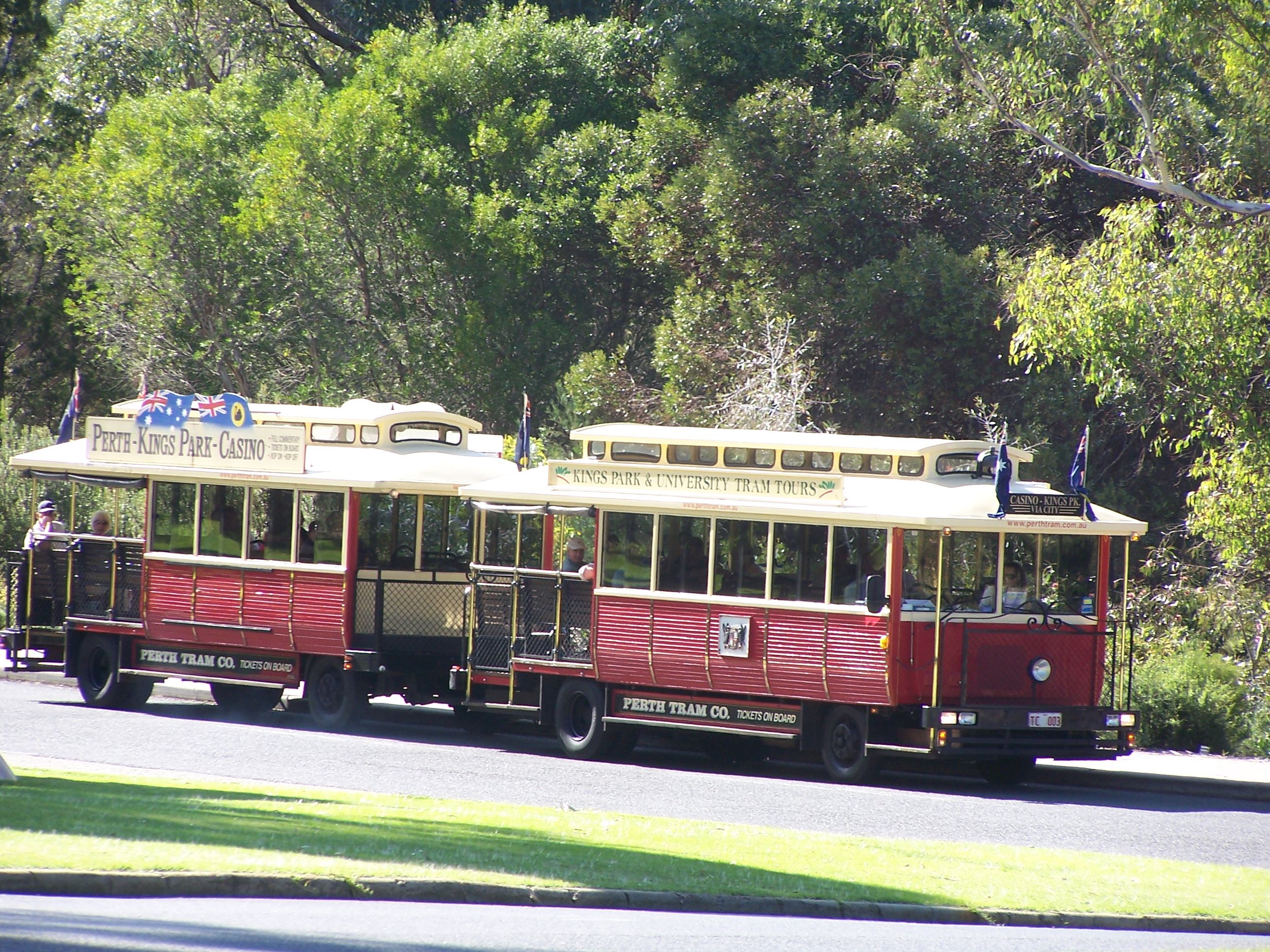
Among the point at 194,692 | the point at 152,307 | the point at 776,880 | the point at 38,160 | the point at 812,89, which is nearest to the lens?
the point at 776,880

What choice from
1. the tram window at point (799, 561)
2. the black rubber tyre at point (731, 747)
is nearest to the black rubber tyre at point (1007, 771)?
the tram window at point (799, 561)

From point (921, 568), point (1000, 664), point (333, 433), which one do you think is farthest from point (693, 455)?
point (333, 433)

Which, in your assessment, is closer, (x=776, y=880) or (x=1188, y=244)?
(x=776, y=880)

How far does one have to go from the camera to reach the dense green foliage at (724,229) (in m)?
20.8

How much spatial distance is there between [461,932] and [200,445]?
1303cm

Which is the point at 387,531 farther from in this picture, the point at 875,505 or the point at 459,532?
the point at 875,505

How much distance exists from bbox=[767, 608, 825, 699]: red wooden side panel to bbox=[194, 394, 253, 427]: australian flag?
7072 mm

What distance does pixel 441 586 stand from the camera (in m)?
20.2

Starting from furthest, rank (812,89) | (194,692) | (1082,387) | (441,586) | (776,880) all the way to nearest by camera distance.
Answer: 1. (812,89)
2. (1082,387)
3. (194,692)
4. (441,586)
5. (776,880)

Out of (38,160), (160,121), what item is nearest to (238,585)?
(160,121)

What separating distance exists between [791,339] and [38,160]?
21.0m

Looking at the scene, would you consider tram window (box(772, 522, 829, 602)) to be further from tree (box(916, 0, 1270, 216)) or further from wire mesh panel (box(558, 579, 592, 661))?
tree (box(916, 0, 1270, 216))

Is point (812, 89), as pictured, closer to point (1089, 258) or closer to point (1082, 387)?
point (1082, 387)

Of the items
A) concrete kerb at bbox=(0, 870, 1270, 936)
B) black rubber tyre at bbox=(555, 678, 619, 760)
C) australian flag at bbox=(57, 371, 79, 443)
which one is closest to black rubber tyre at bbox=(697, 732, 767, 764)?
black rubber tyre at bbox=(555, 678, 619, 760)
